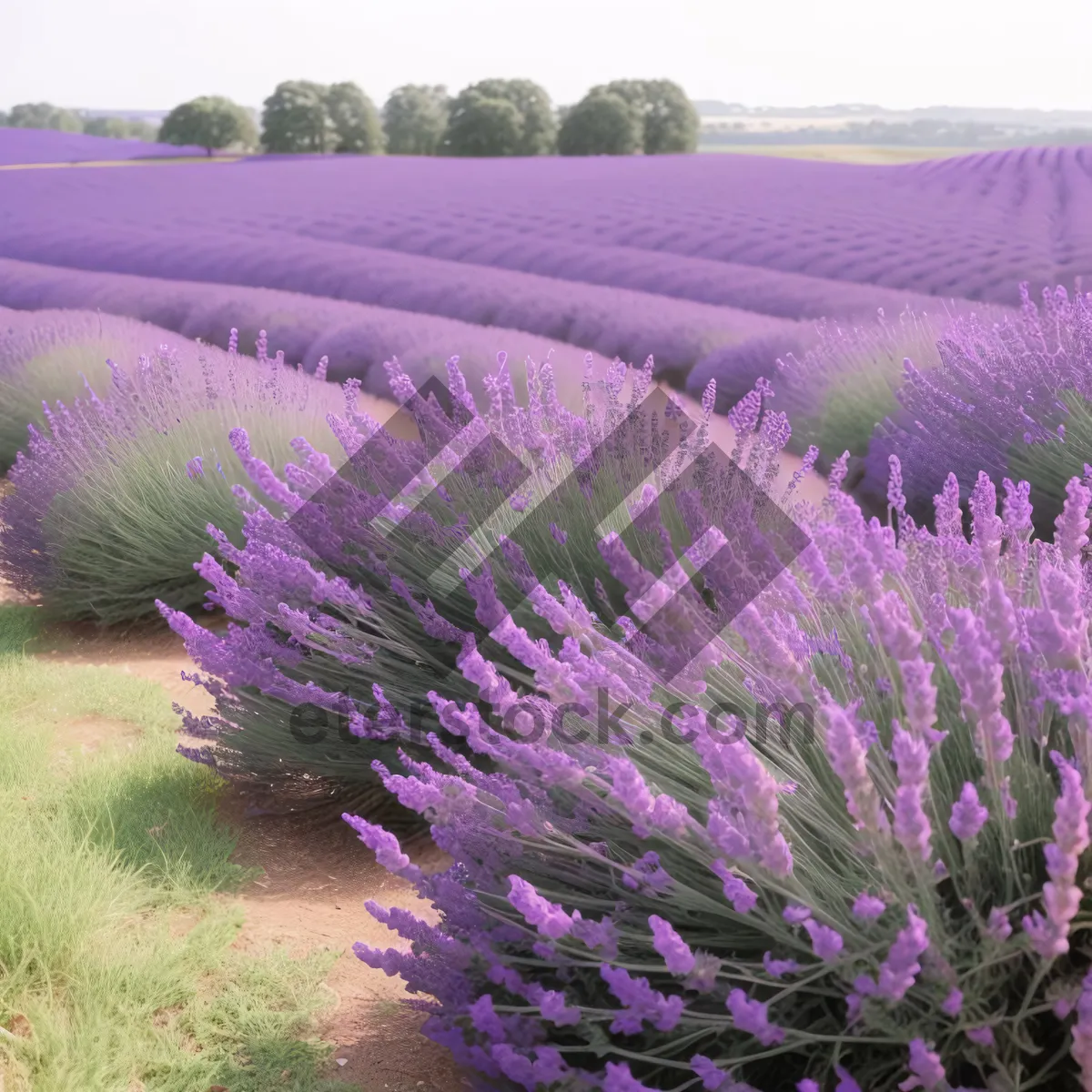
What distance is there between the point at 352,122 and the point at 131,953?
110ft

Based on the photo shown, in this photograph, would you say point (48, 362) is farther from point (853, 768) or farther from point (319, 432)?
point (853, 768)

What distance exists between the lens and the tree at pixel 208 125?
33.1 m

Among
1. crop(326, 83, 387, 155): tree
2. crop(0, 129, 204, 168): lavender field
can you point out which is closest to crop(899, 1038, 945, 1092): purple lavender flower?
crop(0, 129, 204, 168): lavender field

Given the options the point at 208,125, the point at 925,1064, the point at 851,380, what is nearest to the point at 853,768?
the point at 925,1064

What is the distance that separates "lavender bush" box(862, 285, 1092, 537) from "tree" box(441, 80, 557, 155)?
1097 inches

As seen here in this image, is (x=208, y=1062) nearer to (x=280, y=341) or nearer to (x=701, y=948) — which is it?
(x=701, y=948)

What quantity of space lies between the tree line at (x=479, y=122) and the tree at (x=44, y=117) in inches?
503

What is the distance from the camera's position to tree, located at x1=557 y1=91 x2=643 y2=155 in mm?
30641

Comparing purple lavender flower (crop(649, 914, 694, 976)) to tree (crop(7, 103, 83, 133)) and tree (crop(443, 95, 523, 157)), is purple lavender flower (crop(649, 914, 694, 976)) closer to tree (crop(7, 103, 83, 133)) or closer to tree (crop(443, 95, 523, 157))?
tree (crop(443, 95, 523, 157))

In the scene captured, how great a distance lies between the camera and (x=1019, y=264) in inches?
310

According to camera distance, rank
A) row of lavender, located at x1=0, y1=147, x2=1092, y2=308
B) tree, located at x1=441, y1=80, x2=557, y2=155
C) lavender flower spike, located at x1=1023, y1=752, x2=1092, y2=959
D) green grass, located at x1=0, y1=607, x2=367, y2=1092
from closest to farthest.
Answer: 1. lavender flower spike, located at x1=1023, y1=752, x2=1092, y2=959
2. green grass, located at x1=0, y1=607, x2=367, y2=1092
3. row of lavender, located at x1=0, y1=147, x2=1092, y2=308
4. tree, located at x1=441, y1=80, x2=557, y2=155

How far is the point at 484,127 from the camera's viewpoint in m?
30.3

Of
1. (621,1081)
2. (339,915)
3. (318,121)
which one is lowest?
(339,915)

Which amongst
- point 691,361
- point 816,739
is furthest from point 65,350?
point 816,739
